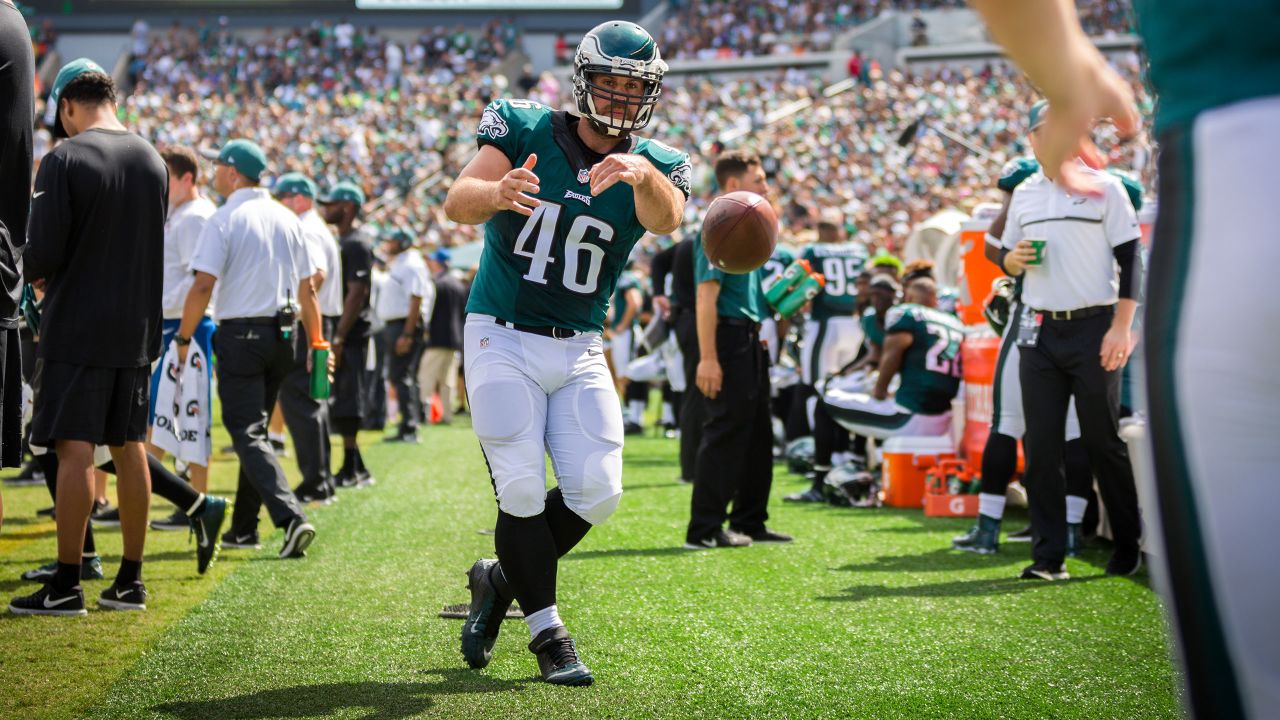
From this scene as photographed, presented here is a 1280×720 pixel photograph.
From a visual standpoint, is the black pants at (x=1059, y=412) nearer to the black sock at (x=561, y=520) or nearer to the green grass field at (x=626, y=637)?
the green grass field at (x=626, y=637)

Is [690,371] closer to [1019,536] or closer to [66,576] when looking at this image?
[1019,536]

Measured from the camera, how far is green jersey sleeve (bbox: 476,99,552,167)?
420 cm

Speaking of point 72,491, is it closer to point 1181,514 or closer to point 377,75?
point 1181,514

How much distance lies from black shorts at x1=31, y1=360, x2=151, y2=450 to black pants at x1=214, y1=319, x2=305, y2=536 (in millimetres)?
1394

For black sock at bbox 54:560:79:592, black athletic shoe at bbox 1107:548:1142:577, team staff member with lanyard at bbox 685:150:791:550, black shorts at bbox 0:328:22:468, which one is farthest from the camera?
team staff member with lanyard at bbox 685:150:791:550

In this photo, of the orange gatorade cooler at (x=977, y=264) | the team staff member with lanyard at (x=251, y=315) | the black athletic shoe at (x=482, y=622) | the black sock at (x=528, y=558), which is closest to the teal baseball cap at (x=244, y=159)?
the team staff member with lanyard at (x=251, y=315)

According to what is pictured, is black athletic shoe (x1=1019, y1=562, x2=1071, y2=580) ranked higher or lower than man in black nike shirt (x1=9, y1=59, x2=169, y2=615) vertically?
lower

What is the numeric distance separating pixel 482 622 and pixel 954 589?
2.42 metres

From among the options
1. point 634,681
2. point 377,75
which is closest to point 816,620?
point 634,681

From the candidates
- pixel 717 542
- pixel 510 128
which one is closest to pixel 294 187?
pixel 717 542

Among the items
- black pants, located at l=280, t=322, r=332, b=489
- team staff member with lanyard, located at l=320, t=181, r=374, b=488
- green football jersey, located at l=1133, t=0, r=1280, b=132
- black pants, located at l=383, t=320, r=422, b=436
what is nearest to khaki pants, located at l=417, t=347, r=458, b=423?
black pants, located at l=383, t=320, r=422, b=436

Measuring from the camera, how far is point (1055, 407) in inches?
234

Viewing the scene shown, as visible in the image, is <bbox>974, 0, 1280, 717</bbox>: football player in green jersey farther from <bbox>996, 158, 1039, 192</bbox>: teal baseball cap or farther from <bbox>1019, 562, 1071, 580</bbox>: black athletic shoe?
<bbox>996, 158, 1039, 192</bbox>: teal baseball cap

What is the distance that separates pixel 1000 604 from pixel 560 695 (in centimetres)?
228
